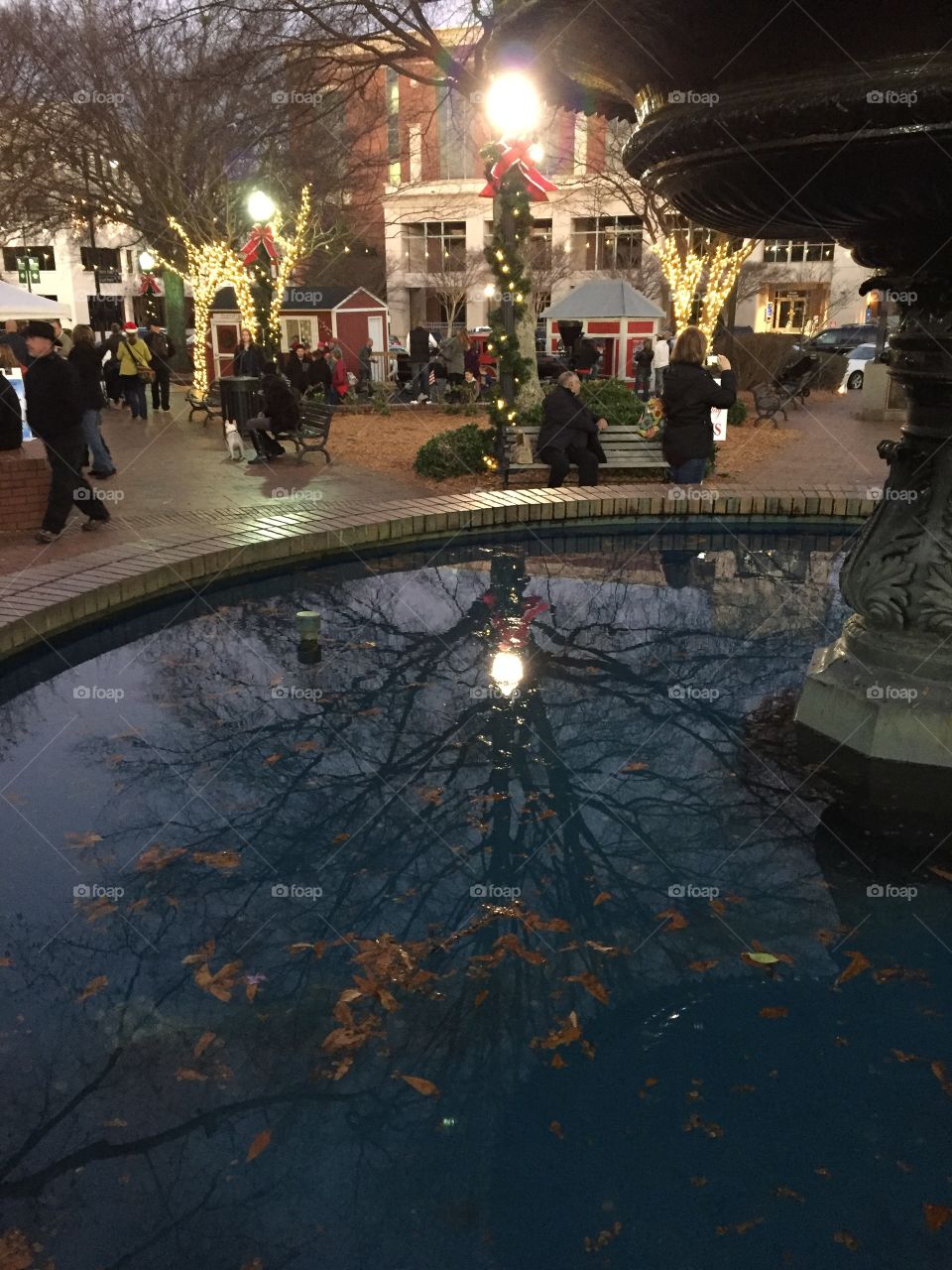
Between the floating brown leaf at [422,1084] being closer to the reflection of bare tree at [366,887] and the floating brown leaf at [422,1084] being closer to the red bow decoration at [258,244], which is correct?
the reflection of bare tree at [366,887]

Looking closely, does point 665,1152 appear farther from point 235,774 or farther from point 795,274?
point 795,274

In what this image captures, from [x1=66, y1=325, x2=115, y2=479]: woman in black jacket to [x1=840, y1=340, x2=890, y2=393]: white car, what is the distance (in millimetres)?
22067

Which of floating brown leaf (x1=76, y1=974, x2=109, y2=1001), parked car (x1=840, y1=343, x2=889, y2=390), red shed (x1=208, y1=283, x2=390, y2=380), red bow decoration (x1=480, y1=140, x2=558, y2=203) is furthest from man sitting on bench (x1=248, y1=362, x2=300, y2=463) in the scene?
parked car (x1=840, y1=343, x2=889, y2=390)

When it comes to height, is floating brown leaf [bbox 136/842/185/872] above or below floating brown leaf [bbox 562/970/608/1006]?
above

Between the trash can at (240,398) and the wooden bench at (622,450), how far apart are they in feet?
16.3

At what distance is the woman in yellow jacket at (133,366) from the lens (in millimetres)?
19406

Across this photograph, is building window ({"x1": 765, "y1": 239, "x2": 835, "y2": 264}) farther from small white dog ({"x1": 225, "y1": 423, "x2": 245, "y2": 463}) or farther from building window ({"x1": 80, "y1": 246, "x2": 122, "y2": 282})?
small white dog ({"x1": 225, "y1": 423, "x2": 245, "y2": 463})

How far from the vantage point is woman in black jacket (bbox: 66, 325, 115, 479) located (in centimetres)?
1109

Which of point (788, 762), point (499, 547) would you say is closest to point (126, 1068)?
point (788, 762)

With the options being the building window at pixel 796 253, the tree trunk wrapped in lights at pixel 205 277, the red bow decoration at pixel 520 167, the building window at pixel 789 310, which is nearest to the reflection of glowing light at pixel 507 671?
the red bow decoration at pixel 520 167

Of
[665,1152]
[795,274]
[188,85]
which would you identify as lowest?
[665,1152]

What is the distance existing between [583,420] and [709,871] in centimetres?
784

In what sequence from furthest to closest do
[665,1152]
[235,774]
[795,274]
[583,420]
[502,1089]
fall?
[795,274] → [583,420] → [235,774] → [502,1089] → [665,1152]

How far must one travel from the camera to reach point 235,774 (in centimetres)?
485
